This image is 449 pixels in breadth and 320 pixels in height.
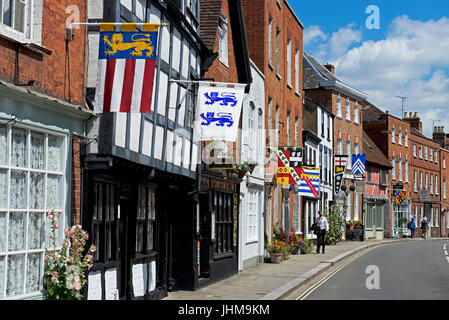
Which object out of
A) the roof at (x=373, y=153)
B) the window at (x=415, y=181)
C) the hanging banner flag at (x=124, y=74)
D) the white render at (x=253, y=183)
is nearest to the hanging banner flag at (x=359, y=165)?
the roof at (x=373, y=153)

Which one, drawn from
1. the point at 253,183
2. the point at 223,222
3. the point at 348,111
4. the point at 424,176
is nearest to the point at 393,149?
the point at 424,176

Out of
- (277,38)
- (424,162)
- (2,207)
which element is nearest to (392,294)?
(2,207)

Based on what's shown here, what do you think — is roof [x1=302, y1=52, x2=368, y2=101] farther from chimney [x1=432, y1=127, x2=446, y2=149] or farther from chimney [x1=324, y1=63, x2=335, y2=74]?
chimney [x1=432, y1=127, x2=446, y2=149]

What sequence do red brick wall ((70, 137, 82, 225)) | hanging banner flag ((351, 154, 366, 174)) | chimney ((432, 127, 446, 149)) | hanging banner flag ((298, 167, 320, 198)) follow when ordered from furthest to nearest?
chimney ((432, 127, 446, 149)) → hanging banner flag ((351, 154, 366, 174)) → hanging banner flag ((298, 167, 320, 198)) → red brick wall ((70, 137, 82, 225))

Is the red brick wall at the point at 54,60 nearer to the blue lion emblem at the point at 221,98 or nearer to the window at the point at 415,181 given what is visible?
the blue lion emblem at the point at 221,98

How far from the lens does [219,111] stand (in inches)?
541

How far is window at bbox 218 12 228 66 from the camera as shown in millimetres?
17844

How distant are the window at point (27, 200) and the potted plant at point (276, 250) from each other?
14646mm

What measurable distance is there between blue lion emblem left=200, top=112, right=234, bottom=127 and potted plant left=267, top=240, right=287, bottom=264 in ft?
32.0

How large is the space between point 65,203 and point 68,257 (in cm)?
74

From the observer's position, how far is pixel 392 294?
13914 millimetres

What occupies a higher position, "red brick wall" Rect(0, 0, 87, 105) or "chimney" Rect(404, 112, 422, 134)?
"chimney" Rect(404, 112, 422, 134)

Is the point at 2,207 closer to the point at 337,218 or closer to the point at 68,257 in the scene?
the point at 68,257

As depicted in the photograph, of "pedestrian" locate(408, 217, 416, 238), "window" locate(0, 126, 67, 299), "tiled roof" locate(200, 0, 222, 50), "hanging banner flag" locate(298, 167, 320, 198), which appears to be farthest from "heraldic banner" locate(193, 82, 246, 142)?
"pedestrian" locate(408, 217, 416, 238)
